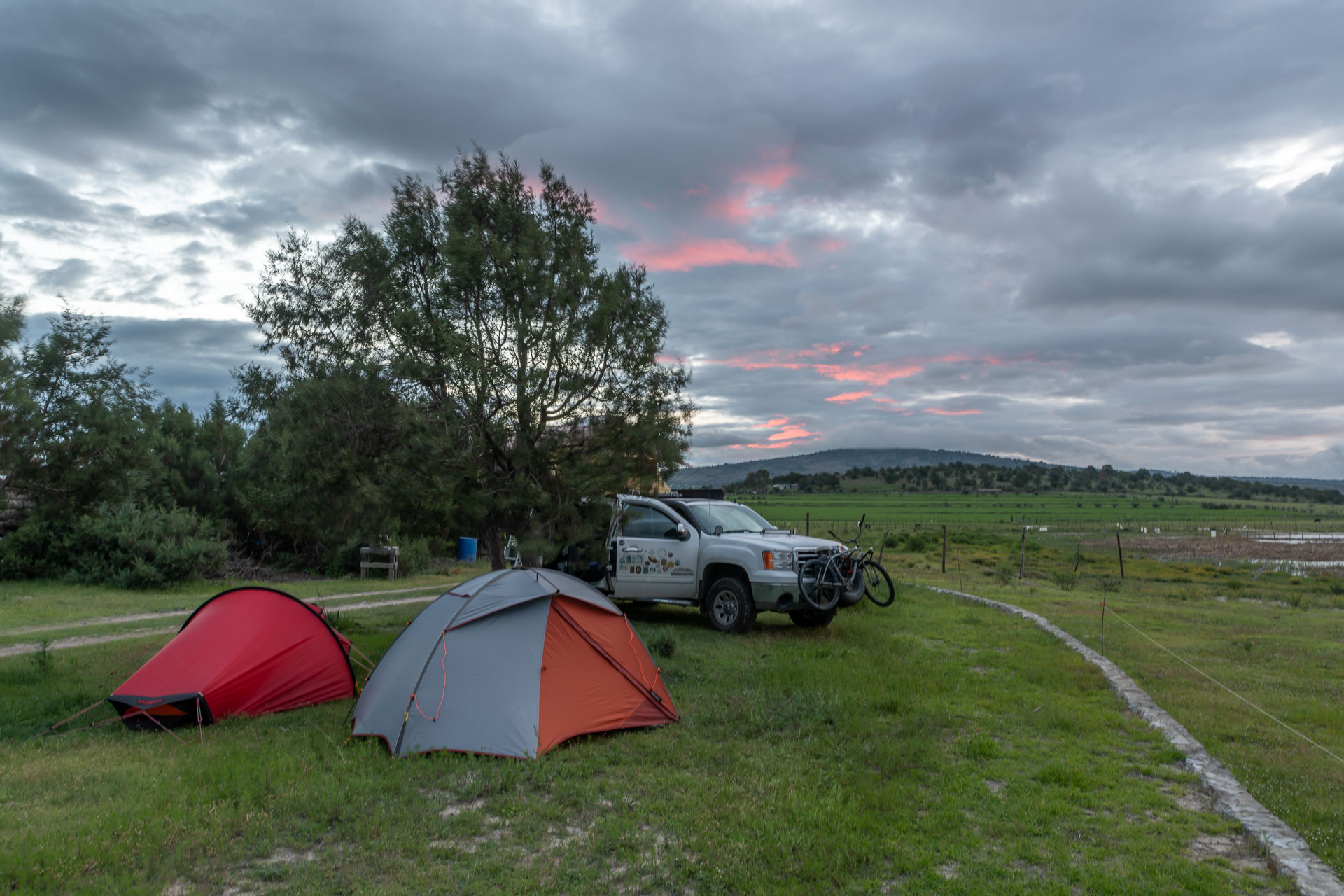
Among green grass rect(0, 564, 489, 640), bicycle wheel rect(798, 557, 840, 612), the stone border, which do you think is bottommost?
green grass rect(0, 564, 489, 640)

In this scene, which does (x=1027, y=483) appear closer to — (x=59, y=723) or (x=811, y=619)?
(x=811, y=619)

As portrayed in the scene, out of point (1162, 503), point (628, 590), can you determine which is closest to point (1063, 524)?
point (1162, 503)

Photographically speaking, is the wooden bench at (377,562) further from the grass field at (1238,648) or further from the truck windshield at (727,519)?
the grass field at (1238,648)

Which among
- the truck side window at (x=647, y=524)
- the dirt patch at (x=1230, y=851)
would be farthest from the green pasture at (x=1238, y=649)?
the truck side window at (x=647, y=524)

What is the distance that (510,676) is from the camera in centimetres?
677

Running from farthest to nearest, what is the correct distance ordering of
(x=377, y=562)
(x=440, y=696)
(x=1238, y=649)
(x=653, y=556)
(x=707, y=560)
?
(x=377, y=562)
(x=653, y=556)
(x=707, y=560)
(x=1238, y=649)
(x=440, y=696)

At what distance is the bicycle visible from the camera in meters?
11.2

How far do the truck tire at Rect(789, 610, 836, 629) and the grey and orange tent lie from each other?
→ 535 cm

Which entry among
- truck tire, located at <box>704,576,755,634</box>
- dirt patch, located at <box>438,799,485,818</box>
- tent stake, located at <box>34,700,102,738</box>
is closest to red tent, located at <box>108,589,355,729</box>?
tent stake, located at <box>34,700,102,738</box>

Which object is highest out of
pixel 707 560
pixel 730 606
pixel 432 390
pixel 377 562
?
pixel 432 390

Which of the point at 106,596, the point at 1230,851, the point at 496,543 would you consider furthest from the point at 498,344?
the point at 106,596

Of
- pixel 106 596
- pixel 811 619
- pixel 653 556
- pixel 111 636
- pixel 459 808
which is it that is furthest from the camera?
pixel 106 596

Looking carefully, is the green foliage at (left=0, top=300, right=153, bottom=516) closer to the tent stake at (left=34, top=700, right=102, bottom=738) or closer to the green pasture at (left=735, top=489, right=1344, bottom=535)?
the tent stake at (left=34, top=700, right=102, bottom=738)

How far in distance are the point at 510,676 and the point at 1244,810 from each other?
5443 mm
